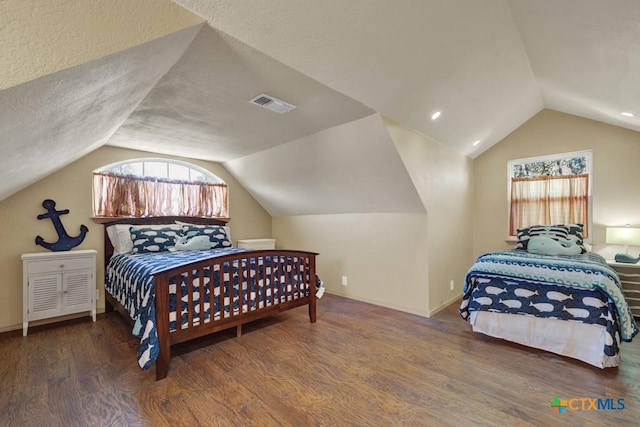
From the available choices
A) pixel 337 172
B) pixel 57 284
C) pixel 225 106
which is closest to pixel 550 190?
pixel 337 172

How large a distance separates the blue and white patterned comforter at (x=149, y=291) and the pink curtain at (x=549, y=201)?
130 inches

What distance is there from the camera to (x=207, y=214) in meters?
4.74

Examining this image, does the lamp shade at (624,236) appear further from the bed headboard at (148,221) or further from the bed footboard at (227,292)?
the bed headboard at (148,221)

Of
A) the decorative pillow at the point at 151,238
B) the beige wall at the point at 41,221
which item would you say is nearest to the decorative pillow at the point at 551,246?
the decorative pillow at the point at 151,238

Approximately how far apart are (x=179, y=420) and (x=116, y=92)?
2.00m

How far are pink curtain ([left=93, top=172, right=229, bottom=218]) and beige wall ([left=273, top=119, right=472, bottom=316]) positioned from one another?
1622 millimetres

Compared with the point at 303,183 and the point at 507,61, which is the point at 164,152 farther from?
the point at 507,61

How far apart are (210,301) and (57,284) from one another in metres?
1.93

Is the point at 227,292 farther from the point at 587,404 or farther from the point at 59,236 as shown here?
the point at 587,404

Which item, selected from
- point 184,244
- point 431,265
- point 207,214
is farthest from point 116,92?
point 431,265

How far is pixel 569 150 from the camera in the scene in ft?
13.4

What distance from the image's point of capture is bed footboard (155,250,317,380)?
2238 millimetres

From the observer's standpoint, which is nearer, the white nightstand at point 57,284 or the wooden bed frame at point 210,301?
the wooden bed frame at point 210,301

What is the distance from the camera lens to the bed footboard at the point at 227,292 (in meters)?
2.24
